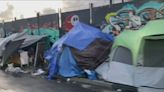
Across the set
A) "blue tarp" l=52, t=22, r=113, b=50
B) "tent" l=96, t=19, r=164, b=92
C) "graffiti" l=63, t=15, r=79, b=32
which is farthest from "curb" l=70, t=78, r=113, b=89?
"graffiti" l=63, t=15, r=79, b=32

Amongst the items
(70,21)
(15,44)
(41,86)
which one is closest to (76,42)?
(41,86)

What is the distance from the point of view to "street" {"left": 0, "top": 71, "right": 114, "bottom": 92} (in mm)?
12266

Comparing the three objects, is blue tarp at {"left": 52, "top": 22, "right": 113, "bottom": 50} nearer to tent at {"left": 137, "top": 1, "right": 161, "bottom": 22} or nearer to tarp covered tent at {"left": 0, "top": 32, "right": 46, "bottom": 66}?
tent at {"left": 137, "top": 1, "right": 161, "bottom": 22}

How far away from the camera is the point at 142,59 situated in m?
11.2

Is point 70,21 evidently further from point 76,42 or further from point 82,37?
point 76,42

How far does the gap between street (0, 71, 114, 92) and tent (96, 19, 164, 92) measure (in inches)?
35.9

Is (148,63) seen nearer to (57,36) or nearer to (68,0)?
(57,36)

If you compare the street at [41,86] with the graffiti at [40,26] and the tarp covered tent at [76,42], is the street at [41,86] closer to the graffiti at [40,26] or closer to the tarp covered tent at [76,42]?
the tarp covered tent at [76,42]

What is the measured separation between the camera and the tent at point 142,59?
10.8 m

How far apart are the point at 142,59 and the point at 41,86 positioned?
3.87 metres

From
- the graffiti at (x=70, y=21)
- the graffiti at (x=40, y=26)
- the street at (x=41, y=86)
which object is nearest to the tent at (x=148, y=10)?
the street at (x=41, y=86)

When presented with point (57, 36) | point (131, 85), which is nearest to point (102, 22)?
point (57, 36)

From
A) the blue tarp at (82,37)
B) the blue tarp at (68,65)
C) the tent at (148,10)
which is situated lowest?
the blue tarp at (68,65)

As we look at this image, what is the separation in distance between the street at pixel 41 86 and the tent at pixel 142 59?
911 millimetres
